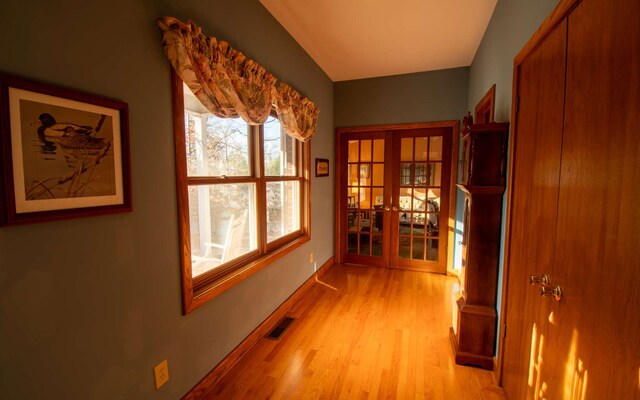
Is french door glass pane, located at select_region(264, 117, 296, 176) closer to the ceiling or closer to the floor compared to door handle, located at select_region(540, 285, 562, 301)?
closer to the ceiling

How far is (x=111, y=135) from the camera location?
1211mm

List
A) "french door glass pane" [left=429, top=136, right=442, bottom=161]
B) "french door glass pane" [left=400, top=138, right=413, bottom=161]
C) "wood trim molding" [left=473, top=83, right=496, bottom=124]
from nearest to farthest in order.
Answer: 1. "wood trim molding" [left=473, top=83, right=496, bottom=124]
2. "french door glass pane" [left=429, top=136, right=442, bottom=161]
3. "french door glass pane" [left=400, top=138, right=413, bottom=161]

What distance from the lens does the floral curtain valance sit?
4.74 ft

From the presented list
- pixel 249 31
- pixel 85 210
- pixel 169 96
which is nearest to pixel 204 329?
pixel 85 210

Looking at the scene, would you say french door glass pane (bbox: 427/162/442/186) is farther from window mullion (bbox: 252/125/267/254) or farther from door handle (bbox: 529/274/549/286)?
door handle (bbox: 529/274/549/286)

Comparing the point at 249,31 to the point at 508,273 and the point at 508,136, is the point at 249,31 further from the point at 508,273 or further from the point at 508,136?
the point at 508,273

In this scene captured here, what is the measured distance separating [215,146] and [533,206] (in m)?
1.93

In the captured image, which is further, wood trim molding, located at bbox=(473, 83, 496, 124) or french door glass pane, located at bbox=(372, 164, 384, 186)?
french door glass pane, located at bbox=(372, 164, 384, 186)

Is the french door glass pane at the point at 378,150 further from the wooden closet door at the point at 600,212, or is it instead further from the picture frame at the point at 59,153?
the picture frame at the point at 59,153

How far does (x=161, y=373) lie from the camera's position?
150 cm

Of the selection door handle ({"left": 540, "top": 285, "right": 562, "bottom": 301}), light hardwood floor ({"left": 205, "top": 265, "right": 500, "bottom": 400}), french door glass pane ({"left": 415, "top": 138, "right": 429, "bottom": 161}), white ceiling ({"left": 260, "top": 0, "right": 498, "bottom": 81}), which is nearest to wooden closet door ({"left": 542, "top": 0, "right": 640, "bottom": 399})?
door handle ({"left": 540, "top": 285, "right": 562, "bottom": 301})

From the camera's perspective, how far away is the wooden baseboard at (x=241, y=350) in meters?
1.76

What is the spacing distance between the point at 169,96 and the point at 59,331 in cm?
113

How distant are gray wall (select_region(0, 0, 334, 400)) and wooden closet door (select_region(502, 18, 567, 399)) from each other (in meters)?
1.81
